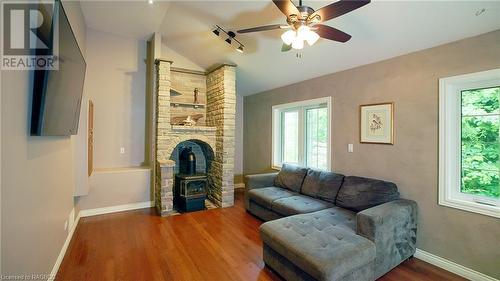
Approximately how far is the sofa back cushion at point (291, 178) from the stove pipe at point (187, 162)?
5.57 feet

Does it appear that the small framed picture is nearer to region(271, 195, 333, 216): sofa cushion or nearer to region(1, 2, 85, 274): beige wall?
region(271, 195, 333, 216): sofa cushion

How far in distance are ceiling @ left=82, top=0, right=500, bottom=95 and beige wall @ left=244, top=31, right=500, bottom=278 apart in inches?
6.2

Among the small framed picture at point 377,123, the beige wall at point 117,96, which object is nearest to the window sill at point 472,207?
the small framed picture at point 377,123

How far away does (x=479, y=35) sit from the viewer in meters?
2.25

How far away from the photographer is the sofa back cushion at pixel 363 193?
9.14ft

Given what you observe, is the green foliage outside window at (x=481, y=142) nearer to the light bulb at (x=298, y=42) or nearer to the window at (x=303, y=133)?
the window at (x=303, y=133)

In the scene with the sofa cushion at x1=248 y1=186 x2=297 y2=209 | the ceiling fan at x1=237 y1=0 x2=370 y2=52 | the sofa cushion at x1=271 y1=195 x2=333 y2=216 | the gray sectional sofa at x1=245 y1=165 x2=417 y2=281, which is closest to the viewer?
the ceiling fan at x1=237 y1=0 x2=370 y2=52

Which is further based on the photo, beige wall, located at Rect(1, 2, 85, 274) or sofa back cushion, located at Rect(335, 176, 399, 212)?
sofa back cushion, located at Rect(335, 176, 399, 212)

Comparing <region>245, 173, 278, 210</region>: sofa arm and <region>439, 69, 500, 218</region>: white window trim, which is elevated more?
<region>439, 69, 500, 218</region>: white window trim

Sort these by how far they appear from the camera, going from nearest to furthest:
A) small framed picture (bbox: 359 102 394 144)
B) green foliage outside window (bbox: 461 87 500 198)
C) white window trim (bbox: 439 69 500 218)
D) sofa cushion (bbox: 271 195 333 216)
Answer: green foliage outside window (bbox: 461 87 500 198)
white window trim (bbox: 439 69 500 218)
small framed picture (bbox: 359 102 394 144)
sofa cushion (bbox: 271 195 333 216)

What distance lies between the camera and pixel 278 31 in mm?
3225

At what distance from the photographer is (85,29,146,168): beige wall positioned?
4457 mm

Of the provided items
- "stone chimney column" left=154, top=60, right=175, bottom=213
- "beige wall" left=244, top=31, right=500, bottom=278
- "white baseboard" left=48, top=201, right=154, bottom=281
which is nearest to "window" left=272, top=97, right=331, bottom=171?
"beige wall" left=244, top=31, right=500, bottom=278

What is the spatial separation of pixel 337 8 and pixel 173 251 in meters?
3.06
